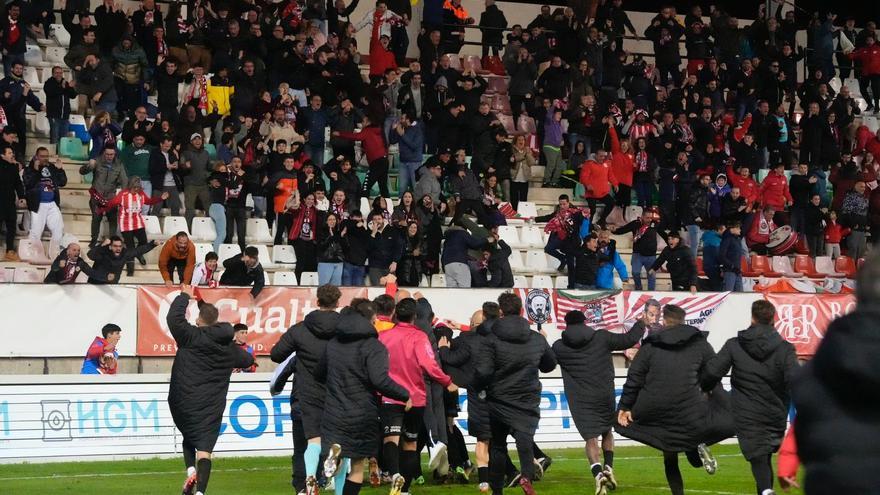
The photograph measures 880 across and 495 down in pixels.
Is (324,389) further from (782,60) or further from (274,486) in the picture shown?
(782,60)

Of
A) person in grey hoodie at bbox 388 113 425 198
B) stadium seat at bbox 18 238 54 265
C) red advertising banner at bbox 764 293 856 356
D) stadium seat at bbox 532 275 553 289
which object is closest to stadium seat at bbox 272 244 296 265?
person in grey hoodie at bbox 388 113 425 198

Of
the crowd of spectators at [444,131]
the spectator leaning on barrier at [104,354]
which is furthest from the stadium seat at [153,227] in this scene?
the spectator leaning on barrier at [104,354]

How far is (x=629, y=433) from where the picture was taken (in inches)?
496

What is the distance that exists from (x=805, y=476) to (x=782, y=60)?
3000 centimetres

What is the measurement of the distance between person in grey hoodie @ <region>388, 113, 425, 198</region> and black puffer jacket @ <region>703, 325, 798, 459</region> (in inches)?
585

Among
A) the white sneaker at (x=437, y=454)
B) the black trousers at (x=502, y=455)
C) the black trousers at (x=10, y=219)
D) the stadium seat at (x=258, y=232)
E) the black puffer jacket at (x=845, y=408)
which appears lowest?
the white sneaker at (x=437, y=454)

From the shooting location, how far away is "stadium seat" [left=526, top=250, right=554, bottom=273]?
2630cm

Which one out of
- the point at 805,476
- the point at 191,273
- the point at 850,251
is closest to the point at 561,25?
the point at 850,251

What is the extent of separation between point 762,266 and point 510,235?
5432 mm

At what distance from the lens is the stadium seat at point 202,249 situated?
917 inches

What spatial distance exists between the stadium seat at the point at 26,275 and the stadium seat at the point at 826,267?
51.4ft

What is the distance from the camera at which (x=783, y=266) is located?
2858 cm

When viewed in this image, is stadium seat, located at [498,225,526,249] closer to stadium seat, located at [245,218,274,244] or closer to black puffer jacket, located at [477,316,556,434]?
stadium seat, located at [245,218,274,244]

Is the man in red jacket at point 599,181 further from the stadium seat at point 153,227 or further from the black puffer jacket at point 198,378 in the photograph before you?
the black puffer jacket at point 198,378
